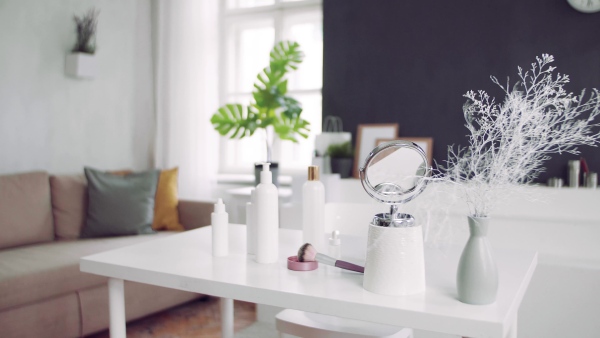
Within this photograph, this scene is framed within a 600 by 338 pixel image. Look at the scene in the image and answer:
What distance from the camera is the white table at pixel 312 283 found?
3.50 ft

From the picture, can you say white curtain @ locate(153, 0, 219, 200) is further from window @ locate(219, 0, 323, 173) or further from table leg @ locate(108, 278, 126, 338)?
table leg @ locate(108, 278, 126, 338)

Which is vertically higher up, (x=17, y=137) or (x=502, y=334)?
(x=17, y=137)

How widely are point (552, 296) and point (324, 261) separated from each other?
4.66 feet

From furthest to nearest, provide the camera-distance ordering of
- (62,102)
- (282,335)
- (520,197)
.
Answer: (62,102) → (520,197) → (282,335)

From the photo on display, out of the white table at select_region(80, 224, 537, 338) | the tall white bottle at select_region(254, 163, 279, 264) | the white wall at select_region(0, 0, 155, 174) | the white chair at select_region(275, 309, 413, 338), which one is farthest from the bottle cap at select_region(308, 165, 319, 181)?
the white wall at select_region(0, 0, 155, 174)

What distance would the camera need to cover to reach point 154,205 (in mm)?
3615

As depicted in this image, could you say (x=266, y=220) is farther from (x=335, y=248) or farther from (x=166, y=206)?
(x=166, y=206)

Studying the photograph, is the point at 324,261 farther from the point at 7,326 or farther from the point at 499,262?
the point at 7,326

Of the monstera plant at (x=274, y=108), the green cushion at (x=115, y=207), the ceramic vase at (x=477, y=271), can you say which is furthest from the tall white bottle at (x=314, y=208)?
the monstera plant at (x=274, y=108)

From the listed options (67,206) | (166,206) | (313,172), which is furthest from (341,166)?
(313,172)

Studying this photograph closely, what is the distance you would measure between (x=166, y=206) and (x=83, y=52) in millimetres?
1328

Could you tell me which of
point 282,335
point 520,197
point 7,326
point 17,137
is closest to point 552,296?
point 520,197

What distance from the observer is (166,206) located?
362 centimetres

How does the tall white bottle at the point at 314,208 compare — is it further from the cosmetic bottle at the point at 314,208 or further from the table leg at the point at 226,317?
the table leg at the point at 226,317
